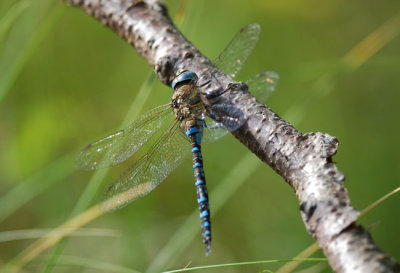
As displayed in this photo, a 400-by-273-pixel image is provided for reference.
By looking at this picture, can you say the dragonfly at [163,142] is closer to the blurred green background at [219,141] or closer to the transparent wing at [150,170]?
the transparent wing at [150,170]

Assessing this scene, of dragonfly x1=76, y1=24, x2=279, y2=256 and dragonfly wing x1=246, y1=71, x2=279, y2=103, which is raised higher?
dragonfly wing x1=246, y1=71, x2=279, y2=103

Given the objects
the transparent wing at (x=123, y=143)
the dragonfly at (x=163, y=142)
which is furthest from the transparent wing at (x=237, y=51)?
the transparent wing at (x=123, y=143)

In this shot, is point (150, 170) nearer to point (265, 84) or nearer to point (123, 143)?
point (123, 143)

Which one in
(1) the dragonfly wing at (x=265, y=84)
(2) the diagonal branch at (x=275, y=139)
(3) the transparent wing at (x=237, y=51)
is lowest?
(2) the diagonal branch at (x=275, y=139)

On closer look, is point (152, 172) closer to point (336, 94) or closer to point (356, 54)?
point (356, 54)

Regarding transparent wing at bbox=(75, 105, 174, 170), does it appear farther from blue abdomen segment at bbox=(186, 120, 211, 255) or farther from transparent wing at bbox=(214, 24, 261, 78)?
transparent wing at bbox=(214, 24, 261, 78)

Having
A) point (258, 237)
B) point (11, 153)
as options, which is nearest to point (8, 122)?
point (11, 153)

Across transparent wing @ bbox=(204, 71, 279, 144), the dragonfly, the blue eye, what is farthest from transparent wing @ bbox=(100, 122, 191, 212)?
the blue eye
